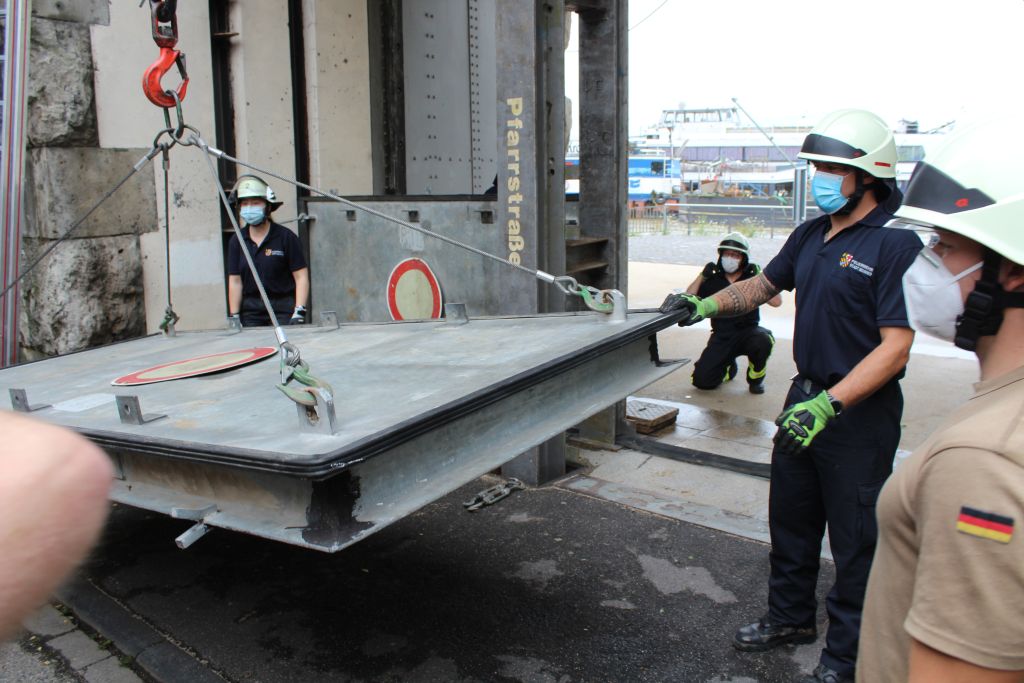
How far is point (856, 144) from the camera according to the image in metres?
3.02

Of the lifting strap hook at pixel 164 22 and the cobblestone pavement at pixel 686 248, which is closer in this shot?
the lifting strap hook at pixel 164 22

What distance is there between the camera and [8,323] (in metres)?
5.80

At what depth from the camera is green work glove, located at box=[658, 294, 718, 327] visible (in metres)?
3.44

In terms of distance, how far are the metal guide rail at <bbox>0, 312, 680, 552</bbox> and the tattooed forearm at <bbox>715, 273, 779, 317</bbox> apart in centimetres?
36

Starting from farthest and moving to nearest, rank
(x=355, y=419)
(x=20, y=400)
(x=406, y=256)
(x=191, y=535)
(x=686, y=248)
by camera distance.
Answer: (x=686, y=248) → (x=406, y=256) → (x=20, y=400) → (x=355, y=419) → (x=191, y=535)

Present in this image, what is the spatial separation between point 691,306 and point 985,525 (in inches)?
93.1

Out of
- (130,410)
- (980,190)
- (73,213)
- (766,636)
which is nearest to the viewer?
(980,190)

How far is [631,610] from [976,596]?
265 cm

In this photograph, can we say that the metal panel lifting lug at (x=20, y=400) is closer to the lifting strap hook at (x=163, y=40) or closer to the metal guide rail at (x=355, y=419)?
the metal guide rail at (x=355, y=419)

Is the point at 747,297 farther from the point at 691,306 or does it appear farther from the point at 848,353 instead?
the point at 848,353

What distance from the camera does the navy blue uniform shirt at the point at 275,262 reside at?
5527 millimetres

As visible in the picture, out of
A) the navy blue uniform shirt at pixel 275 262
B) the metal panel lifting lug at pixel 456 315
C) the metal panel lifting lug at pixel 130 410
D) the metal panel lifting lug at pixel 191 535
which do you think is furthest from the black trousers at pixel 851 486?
the navy blue uniform shirt at pixel 275 262

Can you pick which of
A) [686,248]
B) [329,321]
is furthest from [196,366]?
[686,248]

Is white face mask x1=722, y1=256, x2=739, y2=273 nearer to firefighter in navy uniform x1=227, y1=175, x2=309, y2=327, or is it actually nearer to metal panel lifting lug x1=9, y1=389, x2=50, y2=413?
firefighter in navy uniform x1=227, y1=175, x2=309, y2=327
